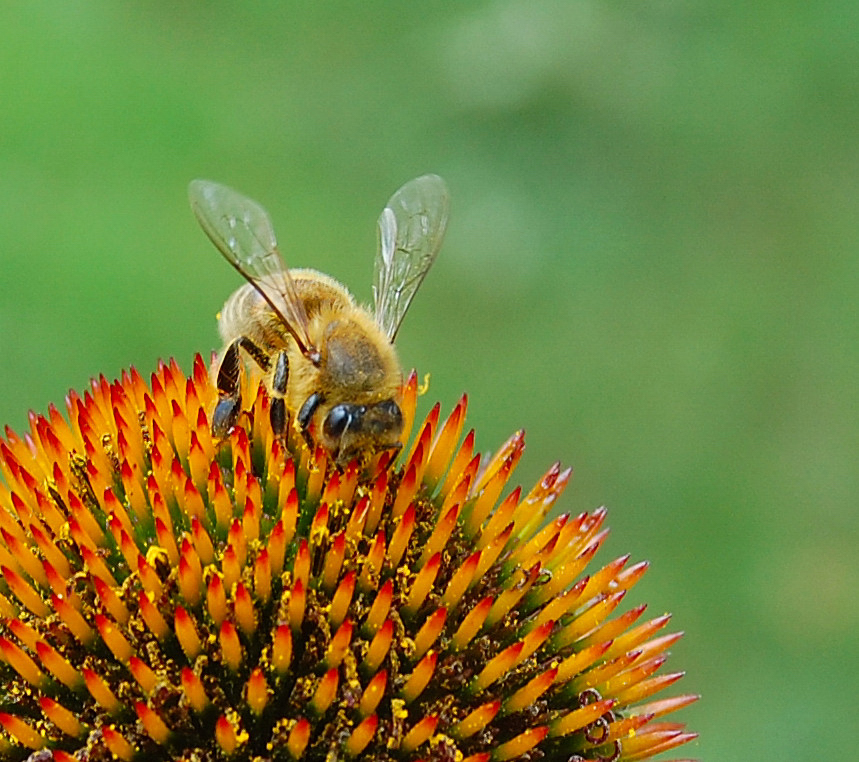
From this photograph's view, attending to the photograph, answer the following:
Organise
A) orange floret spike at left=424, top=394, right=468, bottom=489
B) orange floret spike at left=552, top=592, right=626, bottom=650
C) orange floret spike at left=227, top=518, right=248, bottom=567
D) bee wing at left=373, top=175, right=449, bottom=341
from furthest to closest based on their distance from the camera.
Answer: bee wing at left=373, top=175, right=449, bottom=341 < orange floret spike at left=424, top=394, right=468, bottom=489 < orange floret spike at left=552, top=592, right=626, bottom=650 < orange floret spike at left=227, top=518, right=248, bottom=567

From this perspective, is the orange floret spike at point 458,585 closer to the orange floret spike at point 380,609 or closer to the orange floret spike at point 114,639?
the orange floret spike at point 380,609

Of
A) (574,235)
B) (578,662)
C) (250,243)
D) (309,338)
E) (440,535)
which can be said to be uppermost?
(574,235)

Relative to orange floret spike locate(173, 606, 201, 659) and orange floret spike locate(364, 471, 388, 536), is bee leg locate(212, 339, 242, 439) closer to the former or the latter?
orange floret spike locate(364, 471, 388, 536)

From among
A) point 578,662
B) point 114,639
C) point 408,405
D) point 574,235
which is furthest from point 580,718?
point 574,235

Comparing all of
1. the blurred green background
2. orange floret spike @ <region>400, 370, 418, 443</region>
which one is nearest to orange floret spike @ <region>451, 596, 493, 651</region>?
orange floret spike @ <region>400, 370, 418, 443</region>

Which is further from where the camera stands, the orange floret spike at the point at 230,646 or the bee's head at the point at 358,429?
the bee's head at the point at 358,429

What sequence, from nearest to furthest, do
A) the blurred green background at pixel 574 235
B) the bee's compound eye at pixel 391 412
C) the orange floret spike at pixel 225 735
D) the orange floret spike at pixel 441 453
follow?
the orange floret spike at pixel 225 735 < the bee's compound eye at pixel 391 412 < the orange floret spike at pixel 441 453 < the blurred green background at pixel 574 235

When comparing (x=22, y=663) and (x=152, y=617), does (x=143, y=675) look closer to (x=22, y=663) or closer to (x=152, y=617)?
(x=152, y=617)

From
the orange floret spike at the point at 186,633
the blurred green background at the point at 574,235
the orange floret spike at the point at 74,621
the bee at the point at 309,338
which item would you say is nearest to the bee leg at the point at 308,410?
the bee at the point at 309,338
